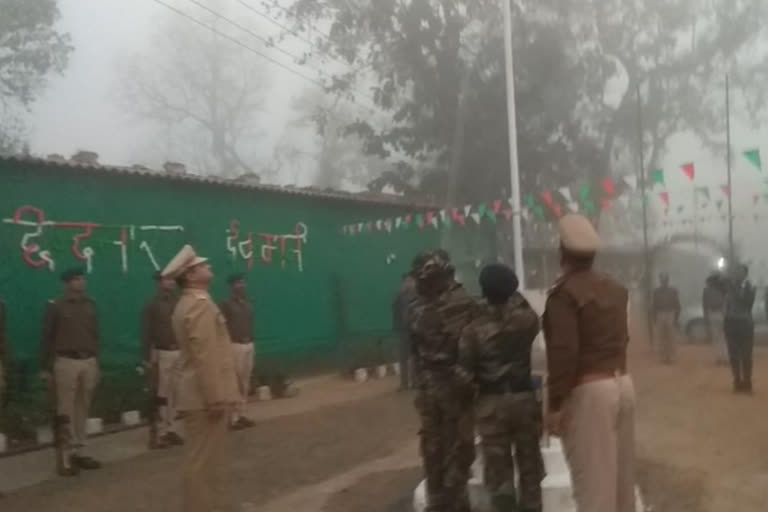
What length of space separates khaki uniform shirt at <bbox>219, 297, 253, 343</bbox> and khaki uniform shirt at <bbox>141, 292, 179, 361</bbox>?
0.99 m

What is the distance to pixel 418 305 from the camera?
18.5ft

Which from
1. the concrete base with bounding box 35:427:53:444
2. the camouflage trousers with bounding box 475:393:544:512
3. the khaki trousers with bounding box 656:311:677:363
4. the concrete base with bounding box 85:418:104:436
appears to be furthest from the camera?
the khaki trousers with bounding box 656:311:677:363

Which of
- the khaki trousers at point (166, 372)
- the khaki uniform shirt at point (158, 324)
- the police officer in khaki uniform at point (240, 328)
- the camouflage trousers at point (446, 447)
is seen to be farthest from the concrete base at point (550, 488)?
the police officer in khaki uniform at point (240, 328)

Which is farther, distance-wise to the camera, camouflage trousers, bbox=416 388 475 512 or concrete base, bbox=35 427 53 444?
concrete base, bbox=35 427 53 444

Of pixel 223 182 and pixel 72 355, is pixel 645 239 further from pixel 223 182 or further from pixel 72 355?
pixel 72 355

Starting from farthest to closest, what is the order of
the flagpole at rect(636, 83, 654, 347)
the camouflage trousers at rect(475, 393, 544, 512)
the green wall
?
1. the flagpole at rect(636, 83, 654, 347)
2. the green wall
3. the camouflage trousers at rect(475, 393, 544, 512)

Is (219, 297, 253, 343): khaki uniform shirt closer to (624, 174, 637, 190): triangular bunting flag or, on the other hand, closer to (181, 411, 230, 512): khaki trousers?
(181, 411, 230, 512): khaki trousers

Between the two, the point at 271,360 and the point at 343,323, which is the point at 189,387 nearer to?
the point at 271,360

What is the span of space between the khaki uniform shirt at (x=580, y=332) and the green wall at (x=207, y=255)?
7140 mm

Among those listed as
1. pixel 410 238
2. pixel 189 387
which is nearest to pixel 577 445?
pixel 189 387

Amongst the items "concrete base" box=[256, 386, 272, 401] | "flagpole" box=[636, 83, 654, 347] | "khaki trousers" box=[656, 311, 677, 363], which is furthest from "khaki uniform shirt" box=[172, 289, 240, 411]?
"flagpole" box=[636, 83, 654, 347]

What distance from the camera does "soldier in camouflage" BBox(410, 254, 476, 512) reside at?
17.7 feet

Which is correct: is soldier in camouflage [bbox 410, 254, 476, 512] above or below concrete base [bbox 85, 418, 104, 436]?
above

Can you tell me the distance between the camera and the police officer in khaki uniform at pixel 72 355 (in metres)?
7.58
